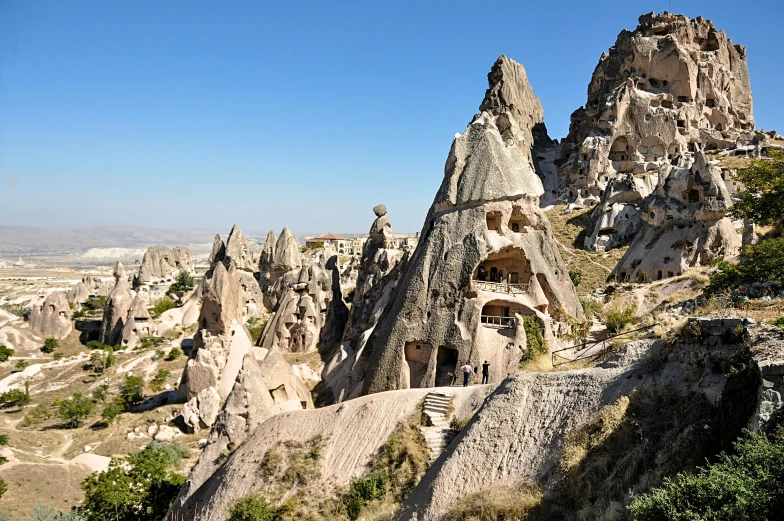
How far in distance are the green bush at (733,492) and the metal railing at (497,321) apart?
11.2 meters

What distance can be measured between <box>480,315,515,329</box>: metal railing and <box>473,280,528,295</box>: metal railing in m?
0.92

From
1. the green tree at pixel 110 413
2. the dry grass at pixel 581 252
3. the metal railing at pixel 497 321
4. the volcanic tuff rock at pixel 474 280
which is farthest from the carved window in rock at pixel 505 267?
the green tree at pixel 110 413

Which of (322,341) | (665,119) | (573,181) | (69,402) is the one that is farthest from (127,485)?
(665,119)

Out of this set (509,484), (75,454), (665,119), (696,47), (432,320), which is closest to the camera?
(509,484)

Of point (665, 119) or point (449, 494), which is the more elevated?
point (665, 119)

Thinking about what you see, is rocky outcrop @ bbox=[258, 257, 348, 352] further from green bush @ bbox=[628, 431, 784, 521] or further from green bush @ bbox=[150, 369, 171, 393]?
green bush @ bbox=[628, 431, 784, 521]

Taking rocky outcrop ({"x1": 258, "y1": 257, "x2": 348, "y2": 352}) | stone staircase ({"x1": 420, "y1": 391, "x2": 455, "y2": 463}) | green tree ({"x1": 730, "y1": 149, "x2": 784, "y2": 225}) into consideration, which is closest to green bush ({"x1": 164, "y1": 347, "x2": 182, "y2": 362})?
rocky outcrop ({"x1": 258, "y1": 257, "x2": 348, "y2": 352})

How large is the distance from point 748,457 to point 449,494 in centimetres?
515

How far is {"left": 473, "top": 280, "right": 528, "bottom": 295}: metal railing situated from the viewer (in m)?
18.1

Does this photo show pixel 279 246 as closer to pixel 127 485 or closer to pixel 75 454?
pixel 75 454

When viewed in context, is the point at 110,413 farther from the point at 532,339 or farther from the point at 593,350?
the point at 593,350

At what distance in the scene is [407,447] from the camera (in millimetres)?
12008

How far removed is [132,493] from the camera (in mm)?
15305

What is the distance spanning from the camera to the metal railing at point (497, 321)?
1763cm
